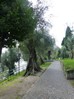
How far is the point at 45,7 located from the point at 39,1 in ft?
3.74

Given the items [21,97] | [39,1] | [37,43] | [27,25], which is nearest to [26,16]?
[27,25]

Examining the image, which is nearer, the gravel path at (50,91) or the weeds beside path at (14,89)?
the gravel path at (50,91)

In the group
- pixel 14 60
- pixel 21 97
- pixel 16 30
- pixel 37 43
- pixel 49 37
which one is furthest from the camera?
pixel 14 60

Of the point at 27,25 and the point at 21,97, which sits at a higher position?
the point at 27,25

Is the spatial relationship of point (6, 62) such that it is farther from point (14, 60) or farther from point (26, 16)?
point (26, 16)

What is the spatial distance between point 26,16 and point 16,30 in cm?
110

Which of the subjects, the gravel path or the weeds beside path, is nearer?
the gravel path

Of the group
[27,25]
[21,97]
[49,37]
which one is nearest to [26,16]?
[27,25]

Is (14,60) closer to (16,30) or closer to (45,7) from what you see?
(45,7)

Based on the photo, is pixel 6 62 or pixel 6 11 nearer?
pixel 6 11

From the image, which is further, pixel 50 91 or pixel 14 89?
pixel 14 89

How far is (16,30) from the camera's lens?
1575 cm

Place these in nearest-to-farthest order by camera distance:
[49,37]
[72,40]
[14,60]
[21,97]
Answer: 1. [21,97]
2. [49,37]
3. [14,60]
4. [72,40]

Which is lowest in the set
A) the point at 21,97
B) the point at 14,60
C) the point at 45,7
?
the point at 21,97
